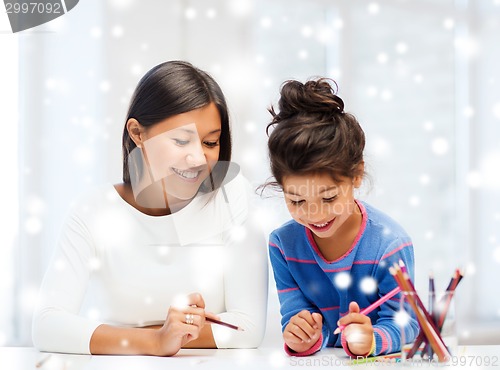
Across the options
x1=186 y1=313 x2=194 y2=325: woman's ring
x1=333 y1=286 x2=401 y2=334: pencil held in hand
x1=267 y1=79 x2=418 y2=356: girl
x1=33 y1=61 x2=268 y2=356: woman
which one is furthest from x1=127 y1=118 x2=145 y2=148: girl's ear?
x1=333 y1=286 x2=401 y2=334: pencil held in hand

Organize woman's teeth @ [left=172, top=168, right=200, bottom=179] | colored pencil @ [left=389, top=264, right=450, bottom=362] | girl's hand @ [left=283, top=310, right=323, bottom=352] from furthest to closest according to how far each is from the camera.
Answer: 1. woman's teeth @ [left=172, top=168, right=200, bottom=179]
2. girl's hand @ [left=283, top=310, right=323, bottom=352]
3. colored pencil @ [left=389, top=264, right=450, bottom=362]

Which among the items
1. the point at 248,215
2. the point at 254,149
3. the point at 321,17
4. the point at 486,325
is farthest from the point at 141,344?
the point at 486,325

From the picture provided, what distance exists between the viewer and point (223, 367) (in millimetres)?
897

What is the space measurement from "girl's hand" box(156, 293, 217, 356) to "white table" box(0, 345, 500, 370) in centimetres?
2

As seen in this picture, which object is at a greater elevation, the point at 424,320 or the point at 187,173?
the point at 187,173

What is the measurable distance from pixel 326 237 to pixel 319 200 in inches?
5.0

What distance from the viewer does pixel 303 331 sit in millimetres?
984

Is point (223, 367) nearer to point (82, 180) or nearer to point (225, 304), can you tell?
point (225, 304)

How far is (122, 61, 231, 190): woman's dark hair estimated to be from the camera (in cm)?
106

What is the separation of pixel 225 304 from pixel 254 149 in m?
0.57

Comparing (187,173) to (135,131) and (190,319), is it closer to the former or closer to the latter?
(135,131)

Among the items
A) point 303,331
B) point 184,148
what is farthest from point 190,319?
point 184,148

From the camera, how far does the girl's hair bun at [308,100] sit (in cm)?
104

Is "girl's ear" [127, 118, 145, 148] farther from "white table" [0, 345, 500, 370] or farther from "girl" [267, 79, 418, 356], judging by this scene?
"white table" [0, 345, 500, 370]
